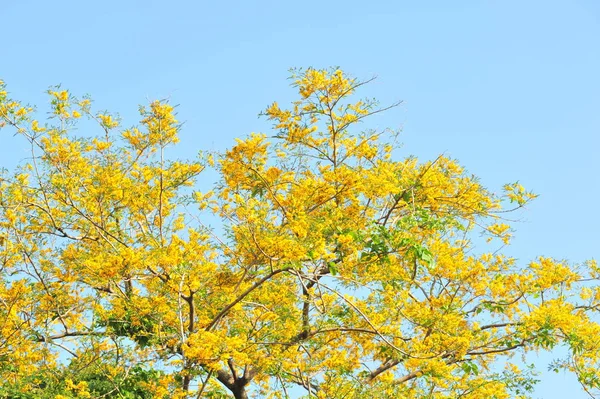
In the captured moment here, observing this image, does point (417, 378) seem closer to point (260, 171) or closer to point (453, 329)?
point (453, 329)

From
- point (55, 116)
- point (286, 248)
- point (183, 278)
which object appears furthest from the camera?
point (55, 116)

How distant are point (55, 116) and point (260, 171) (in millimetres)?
2194

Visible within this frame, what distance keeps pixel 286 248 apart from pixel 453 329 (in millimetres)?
2229

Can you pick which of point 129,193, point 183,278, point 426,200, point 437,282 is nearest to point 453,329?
point 437,282

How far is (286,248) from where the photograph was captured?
4855mm

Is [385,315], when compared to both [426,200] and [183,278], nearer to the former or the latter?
[426,200]

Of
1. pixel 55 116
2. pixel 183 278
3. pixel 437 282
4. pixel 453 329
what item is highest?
pixel 55 116

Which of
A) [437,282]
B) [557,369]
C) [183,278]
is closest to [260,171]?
[183,278]

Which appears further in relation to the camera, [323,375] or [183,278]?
[323,375]

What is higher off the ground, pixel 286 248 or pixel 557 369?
pixel 557 369

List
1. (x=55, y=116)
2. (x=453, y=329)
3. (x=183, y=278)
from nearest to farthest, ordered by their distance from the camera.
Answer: (x=183, y=278)
(x=453, y=329)
(x=55, y=116)

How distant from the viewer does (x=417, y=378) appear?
22.2 ft

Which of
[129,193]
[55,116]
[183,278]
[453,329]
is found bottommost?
[183,278]

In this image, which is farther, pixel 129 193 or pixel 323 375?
pixel 129 193
